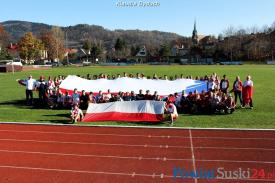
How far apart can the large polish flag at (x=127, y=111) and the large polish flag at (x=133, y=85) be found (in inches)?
134

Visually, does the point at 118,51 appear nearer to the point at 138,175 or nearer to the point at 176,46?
the point at 176,46

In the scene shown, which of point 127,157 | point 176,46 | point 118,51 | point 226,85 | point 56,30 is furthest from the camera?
point 176,46

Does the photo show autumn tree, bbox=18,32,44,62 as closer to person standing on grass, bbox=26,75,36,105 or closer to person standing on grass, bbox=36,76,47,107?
person standing on grass, bbox=26,75,36,105

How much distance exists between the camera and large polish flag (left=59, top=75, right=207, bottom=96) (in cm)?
2127

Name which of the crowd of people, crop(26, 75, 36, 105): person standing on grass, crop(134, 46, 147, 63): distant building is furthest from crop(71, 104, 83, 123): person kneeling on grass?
crop(134, 46, 147, 63): distant building

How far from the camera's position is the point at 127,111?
17562mm

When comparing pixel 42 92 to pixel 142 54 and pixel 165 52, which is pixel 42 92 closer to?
pixel 165 52

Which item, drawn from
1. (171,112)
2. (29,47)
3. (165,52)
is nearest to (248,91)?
(171,112)

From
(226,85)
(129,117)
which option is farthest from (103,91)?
(226,85)

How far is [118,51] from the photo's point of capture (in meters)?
148

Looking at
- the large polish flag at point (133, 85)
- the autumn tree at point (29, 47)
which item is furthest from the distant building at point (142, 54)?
the large polish flag at point (133, 85)

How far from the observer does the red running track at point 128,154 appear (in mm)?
9656

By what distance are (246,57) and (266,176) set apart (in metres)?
105

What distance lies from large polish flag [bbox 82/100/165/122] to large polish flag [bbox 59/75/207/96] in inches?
134
